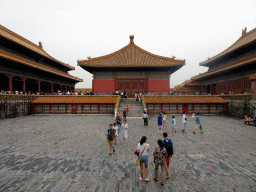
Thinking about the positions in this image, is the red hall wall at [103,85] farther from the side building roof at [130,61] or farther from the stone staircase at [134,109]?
the stone staircase at [134,109]

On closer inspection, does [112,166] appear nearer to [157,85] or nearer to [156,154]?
[156,154]

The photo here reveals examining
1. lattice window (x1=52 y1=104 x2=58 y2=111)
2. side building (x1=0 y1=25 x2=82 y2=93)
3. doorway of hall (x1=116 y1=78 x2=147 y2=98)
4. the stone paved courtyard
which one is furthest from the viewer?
doorway of hall (x1=116 y1=78 x2=147 y2=98)

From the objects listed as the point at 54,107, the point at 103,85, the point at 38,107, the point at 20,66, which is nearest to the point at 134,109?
the point at 103,85

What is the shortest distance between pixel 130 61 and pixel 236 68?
17.5m

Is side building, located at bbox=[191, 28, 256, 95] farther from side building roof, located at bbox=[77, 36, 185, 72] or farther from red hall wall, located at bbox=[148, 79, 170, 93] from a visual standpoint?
red hall wall, located at bbox=[148, 79, 170, 93]

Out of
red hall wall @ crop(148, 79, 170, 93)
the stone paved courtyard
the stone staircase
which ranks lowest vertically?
the stone paved courtyard

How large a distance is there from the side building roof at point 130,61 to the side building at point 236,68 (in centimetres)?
808

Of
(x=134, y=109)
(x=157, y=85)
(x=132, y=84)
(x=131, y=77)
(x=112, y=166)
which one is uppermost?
(x=131, y=77)

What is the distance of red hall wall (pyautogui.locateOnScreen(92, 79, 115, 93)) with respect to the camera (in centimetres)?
2645

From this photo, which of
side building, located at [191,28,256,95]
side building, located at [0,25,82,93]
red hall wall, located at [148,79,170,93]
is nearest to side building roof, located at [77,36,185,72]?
red hall wall, located at [148,79,170,93]

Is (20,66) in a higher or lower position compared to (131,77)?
higher

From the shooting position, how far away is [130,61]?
88.6 feet

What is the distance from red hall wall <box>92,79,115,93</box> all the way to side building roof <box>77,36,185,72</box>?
2899 millimetres

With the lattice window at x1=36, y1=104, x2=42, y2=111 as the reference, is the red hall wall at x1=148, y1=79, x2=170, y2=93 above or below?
above
